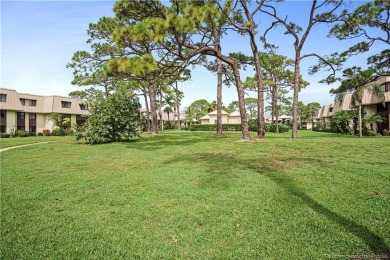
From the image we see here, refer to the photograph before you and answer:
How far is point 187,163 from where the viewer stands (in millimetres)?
7234

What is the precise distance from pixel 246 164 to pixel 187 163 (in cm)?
165

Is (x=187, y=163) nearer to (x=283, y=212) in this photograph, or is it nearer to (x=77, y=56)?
(x=283, y=212)

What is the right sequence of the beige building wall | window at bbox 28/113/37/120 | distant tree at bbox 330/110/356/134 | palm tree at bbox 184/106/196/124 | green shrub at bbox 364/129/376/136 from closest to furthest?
green shrub at bbox 364/129/376/136 → distant tree at bbox 330/110/356/134 → window at bbox 28/113/37/120 → the beige building wall → palm tree at bbox 184/106/196/124

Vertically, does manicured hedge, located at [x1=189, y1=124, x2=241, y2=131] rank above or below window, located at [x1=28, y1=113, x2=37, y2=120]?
below

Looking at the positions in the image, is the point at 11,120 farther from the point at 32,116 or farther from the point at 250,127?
the point at 250,127

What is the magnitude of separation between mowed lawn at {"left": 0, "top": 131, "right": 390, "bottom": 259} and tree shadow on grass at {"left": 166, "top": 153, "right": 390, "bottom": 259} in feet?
0.06

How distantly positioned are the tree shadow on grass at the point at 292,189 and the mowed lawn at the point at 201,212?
0.06 ft

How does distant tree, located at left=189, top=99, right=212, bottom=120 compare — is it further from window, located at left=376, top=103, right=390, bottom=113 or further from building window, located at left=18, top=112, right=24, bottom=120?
window, located at left=376, top=103, right=390, bottom=113

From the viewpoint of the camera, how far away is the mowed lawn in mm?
2705

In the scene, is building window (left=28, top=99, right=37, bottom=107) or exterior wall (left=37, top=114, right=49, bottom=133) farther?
exterior wall (left=37, top=114, right=49, bottom=133)

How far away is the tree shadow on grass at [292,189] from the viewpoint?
2.71 meters

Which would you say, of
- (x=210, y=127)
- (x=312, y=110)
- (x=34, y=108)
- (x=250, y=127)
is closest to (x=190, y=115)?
(x=210, y=127)

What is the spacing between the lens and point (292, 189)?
4.46 metres

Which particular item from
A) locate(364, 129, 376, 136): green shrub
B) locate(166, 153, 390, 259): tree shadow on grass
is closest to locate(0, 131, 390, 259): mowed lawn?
locate(166, 153, 390, 259): tree shadow on grass
